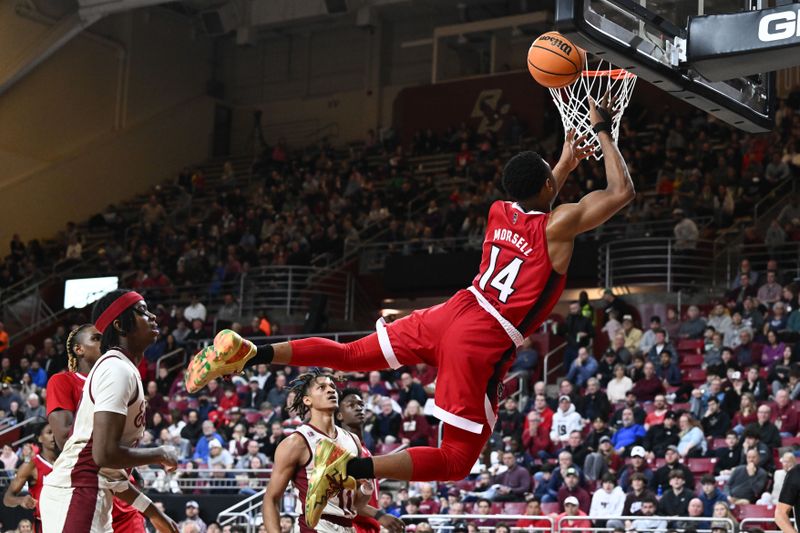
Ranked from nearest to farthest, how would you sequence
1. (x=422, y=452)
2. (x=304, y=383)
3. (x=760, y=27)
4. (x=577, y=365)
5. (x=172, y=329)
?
(x=422, y=452)
(x=760, y=27)
(x=304, y=383)
(x=577, y=365)
(x=172, y=329)

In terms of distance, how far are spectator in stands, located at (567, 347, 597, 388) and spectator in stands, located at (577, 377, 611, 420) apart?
32.7 inches

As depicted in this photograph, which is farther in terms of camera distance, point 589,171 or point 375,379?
point 589,171

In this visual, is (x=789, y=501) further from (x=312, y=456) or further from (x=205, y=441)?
(x=205, y=441)

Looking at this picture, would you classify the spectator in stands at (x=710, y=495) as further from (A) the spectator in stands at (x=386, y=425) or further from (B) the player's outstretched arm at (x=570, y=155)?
(B) the player's outstretched arm at (x=570, y=155)

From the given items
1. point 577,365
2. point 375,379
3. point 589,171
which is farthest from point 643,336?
point 589,171

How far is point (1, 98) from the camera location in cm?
2973

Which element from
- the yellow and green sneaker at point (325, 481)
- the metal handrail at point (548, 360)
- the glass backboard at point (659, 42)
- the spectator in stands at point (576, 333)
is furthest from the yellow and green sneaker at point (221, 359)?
the metal handrail at point (548, 360)

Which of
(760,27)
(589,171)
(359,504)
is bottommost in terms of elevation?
(359,504)

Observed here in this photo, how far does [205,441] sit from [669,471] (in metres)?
7.05

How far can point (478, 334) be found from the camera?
677 centimetres

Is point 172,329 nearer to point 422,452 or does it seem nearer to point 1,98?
point 1,98

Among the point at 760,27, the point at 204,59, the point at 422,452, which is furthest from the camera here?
the point at 204,59

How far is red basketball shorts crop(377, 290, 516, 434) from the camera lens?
6.73m

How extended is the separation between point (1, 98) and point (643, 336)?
1821 cm
